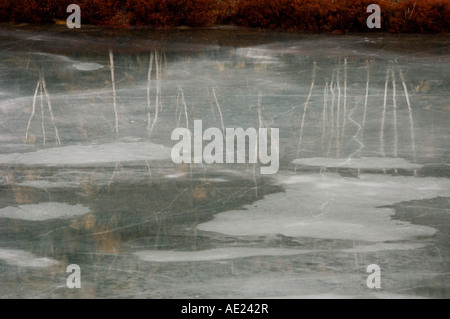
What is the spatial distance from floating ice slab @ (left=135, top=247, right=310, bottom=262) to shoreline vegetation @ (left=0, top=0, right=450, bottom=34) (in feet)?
32.1

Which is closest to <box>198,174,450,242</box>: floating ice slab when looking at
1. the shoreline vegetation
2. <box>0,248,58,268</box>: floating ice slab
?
<box>0,248,58,268</box>: floating ice slab

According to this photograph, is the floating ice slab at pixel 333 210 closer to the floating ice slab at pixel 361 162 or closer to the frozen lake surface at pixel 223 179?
the frozen lake surface at pixel 223 179

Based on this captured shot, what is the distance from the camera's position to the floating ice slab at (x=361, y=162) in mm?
7480

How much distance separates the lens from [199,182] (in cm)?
699

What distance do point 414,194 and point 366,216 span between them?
690 mm

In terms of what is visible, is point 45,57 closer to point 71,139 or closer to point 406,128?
point 71,139

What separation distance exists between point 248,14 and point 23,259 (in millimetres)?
10546

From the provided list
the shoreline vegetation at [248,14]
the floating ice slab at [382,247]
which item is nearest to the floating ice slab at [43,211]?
the floating ice slab at [382,247]

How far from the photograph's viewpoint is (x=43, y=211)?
6301mm

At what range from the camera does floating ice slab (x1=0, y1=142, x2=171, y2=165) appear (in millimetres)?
7590

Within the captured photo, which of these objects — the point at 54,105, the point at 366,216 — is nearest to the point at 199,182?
the point at 366,216

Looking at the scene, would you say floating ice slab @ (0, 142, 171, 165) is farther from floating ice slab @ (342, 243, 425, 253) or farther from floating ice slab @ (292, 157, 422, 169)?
floating ice slab @ (342, 243, 425, 253)

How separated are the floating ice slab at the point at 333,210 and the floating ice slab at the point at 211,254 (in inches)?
12.1

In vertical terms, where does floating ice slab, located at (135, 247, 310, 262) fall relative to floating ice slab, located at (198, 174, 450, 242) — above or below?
below
